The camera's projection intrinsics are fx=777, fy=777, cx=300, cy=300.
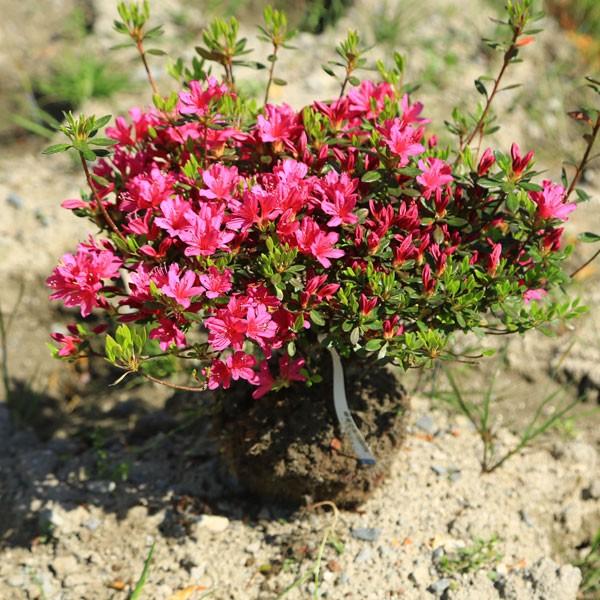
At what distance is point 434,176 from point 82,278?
996 mm

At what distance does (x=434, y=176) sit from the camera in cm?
215

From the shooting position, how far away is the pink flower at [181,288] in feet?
6.46

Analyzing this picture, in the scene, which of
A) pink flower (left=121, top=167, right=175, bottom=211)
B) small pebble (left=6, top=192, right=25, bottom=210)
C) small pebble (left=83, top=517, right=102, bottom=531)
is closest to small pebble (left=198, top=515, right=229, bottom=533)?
small pebble (left=83, top=517, right=102, bottom=531)

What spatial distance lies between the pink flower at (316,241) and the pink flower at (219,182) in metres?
0.23

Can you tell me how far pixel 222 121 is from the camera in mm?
2305

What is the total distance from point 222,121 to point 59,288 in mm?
682

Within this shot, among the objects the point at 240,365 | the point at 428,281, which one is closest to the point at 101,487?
the point at 240,365

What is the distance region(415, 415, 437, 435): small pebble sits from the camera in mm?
3180

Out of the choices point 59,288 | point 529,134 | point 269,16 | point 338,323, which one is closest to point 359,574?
point 338,323

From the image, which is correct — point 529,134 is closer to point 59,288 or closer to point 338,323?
point 338,323

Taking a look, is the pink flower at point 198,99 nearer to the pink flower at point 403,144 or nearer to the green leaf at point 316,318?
the pink flower at point 403,144

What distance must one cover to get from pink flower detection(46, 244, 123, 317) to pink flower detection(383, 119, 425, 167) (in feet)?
2.71

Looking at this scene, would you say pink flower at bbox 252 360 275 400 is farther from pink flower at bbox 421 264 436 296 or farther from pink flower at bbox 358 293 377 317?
pink flower at bbox 421 264 436 296

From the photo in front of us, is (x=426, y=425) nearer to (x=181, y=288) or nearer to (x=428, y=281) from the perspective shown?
(x=428, y=281)
